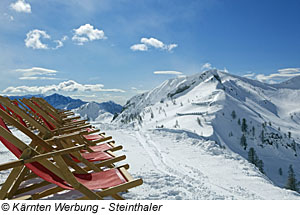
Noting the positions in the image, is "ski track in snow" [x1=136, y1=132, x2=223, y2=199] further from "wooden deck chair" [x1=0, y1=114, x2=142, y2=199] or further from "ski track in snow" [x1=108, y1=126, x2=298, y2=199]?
"wooden deck chair" [x1=0, y1=114, x2=142, y2=199]

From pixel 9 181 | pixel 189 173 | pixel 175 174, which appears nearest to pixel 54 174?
pixel 9 181

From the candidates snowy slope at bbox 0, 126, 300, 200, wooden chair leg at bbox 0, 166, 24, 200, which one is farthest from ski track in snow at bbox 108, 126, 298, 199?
wooden chair leg at bbox 0, 166, 24, 200

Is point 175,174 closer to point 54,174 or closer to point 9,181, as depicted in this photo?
point 54,174

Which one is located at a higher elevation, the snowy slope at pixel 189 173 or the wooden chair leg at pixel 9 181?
the wooden chair leg at pixel 9 181

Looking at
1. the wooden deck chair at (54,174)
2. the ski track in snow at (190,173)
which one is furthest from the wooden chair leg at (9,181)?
the ski track in snow at (190,173)

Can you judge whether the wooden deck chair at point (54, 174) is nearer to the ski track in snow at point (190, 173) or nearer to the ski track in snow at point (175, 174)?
the ski track in snow at point (190, 173)

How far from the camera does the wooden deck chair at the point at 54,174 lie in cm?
195

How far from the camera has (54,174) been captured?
8.05 feet

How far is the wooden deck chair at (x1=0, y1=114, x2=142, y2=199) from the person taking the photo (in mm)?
1953

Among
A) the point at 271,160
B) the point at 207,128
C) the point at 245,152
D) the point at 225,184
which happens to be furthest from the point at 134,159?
the point at 271,160
